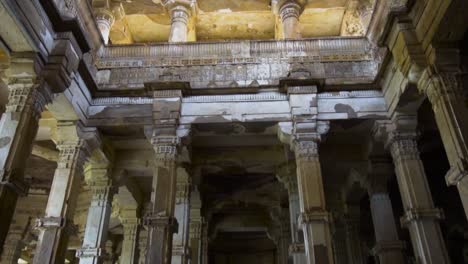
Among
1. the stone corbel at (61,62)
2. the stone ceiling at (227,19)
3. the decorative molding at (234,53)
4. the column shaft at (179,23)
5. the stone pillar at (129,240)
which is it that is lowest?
the stone pillar at (129,240)

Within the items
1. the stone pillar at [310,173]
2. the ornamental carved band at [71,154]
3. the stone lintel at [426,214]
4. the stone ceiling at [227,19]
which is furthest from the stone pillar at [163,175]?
the stone ceiling at [227,19]

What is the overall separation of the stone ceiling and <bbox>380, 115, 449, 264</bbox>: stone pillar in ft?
20.5

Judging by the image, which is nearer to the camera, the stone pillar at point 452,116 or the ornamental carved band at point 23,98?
the stone pillar at point 452,116

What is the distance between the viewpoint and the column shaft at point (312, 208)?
27.4ft

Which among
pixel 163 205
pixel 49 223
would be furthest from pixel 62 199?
pixel 163 205

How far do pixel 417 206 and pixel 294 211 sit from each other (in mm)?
3706

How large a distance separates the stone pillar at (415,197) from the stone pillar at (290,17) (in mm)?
4748

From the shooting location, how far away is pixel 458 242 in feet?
42.4

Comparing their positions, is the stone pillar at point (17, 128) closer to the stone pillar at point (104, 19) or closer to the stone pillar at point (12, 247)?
the stone pillar at point (104, 19)

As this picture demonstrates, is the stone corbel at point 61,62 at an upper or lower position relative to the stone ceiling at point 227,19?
lower

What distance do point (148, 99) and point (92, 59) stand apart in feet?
6.14

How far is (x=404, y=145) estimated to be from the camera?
9.31 meters

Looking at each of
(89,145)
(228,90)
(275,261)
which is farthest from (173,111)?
(275,261)

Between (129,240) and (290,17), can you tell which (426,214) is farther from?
(129,240)
